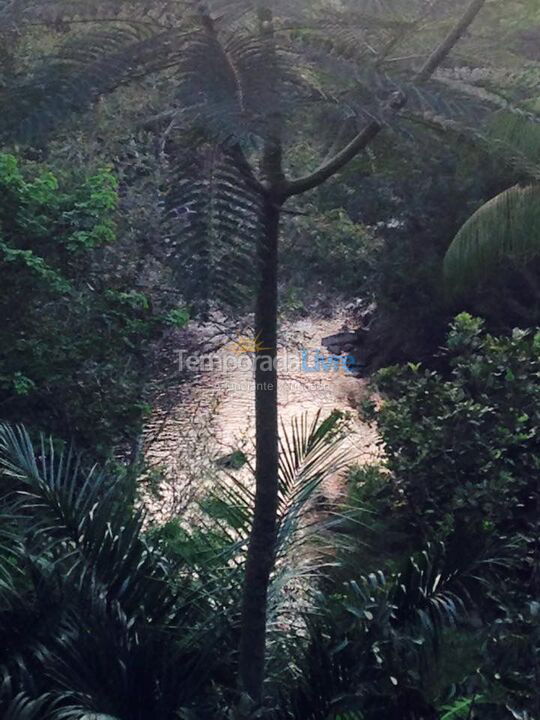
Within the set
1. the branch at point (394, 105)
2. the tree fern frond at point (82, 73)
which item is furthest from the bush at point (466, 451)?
the tree fern frond at point (82, 73)

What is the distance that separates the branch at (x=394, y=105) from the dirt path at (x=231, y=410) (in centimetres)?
420

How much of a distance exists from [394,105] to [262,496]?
1.68 metres

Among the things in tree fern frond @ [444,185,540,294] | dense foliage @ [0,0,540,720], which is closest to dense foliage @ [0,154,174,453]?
dense foliage @ [0,0,540,720]

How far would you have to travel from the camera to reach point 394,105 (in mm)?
2924

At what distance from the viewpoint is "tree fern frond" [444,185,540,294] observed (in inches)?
246

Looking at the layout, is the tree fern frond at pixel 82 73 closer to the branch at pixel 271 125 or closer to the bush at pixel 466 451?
the branch at pixel 271 125

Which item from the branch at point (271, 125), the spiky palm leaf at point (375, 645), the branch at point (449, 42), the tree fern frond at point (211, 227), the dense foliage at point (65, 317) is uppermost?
the dense foliage at point (65, 317)

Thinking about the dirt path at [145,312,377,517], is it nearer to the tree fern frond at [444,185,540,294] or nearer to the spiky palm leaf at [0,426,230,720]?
the tree fern frond at [444,185,540,294]

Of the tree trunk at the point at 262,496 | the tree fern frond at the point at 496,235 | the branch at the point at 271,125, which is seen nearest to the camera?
the branch at the point at 271,125

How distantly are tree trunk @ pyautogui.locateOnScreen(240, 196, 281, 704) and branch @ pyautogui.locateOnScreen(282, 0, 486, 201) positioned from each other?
319 mm

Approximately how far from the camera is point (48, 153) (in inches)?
352

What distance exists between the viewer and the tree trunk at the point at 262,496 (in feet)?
11.9

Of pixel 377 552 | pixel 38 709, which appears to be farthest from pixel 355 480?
pixel 38 709

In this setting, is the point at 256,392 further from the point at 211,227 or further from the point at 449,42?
the point at 449,42
